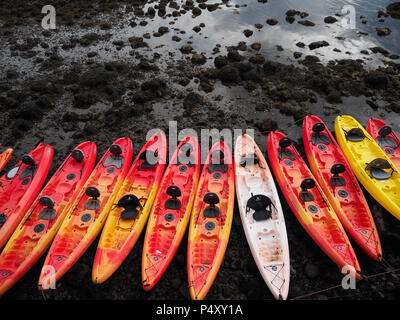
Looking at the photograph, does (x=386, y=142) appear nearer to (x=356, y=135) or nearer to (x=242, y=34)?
(x=356, y=135)

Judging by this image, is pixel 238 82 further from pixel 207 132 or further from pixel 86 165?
pixel 86 165

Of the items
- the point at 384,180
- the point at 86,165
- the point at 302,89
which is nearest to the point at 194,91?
the point at 302,89

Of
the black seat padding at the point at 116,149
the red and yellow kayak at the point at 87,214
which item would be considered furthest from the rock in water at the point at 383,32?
the black seat padding at the point at 116,149

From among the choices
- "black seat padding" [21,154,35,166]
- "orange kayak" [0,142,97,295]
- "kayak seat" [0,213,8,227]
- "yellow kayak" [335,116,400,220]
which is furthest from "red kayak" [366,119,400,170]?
"kayak seat" [0,213,8,227]

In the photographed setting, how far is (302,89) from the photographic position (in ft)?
44.5

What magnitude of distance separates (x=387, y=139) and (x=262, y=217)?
648cm

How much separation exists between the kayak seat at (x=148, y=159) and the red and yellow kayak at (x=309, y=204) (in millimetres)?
4450

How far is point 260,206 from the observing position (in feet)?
25.4

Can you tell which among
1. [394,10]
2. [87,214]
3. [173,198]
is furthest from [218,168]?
[394,10]

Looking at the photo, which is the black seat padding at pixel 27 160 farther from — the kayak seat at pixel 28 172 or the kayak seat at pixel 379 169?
the kayak seat at pixel 379 169

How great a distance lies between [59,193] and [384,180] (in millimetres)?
10956

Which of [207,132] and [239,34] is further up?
[239,34]

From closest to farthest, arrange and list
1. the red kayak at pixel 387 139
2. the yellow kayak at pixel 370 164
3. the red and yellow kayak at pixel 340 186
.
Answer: the red and yellow kayak at pixel 340 186 < the yellow kayak at pixel 370 164 < the red kayak at pixel 387 139

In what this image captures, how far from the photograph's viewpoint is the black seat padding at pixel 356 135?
32.1 feet
